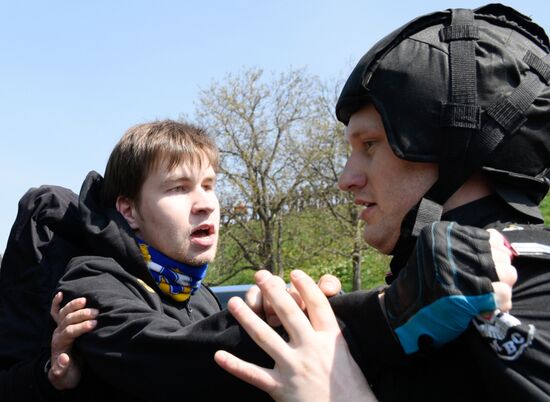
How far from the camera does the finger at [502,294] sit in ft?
4.59

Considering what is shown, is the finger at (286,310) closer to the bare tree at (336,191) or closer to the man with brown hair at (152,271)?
the man with brown hair at (152,271)

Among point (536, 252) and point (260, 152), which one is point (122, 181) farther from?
point (260, 152)

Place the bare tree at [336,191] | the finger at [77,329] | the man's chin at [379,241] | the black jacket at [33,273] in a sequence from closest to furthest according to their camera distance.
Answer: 1. the man's chin at [379,241]
2. the finger at [77,329]
3. the black jacket at [33,273]
4. the bare tree at [336,191]

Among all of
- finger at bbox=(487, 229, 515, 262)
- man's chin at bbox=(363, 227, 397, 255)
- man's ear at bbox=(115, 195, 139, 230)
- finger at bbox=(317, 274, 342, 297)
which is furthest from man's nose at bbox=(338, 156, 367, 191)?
man's ear at bbox=(115, 195, 139, 230)

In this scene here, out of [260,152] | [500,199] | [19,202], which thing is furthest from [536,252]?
[260,152]

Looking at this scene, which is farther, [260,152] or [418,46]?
[260,152]

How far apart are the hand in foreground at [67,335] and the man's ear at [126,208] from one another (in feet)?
2.11

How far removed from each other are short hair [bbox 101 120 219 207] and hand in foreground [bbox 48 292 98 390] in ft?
2.38

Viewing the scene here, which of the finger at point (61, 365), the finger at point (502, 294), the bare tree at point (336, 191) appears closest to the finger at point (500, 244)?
the finger at point (502, 294)

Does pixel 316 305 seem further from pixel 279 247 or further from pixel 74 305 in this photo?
pixel 279 247

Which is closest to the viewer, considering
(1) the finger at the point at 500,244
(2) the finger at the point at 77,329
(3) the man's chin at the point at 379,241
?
(1) the finger at the point at 500,244

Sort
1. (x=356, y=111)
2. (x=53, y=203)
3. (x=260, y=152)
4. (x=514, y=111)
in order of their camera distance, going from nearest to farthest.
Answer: (x=514, y=111)
(x=356, y=111)
(x=53, y=203)
(x=260, y=152)

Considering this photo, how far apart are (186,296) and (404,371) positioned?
1.47 metres

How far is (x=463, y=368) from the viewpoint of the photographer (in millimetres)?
1604
